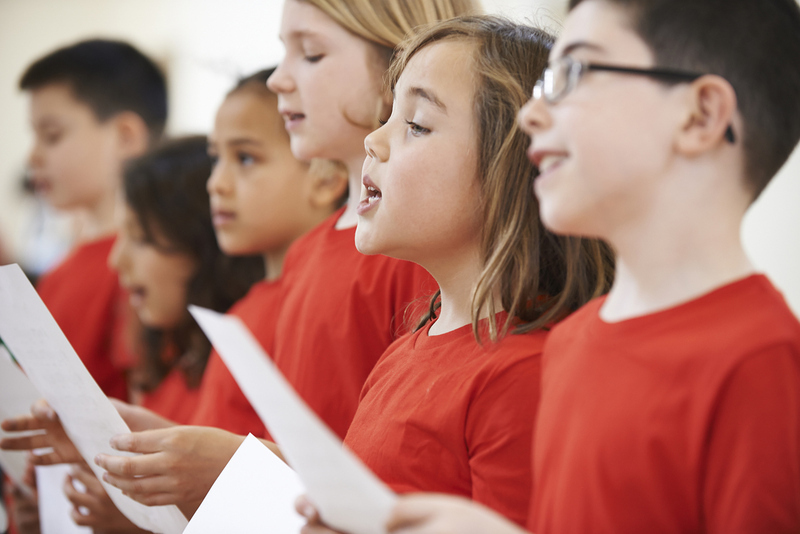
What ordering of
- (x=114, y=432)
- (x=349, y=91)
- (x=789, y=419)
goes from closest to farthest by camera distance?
(x=789, y=419) → (x=114, y=432) → (x=349, y=91)

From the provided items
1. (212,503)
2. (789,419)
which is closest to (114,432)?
(212,503)

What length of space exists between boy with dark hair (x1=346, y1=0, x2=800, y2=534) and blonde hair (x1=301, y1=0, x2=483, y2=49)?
56 cm

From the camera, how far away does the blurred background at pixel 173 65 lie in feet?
5.41

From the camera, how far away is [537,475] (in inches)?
24.7

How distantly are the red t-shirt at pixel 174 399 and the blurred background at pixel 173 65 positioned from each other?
2.50 feet

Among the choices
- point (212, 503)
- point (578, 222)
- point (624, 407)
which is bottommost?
point (212, 503)

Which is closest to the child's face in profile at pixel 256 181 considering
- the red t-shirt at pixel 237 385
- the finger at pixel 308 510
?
the red t-shirt at pixel 237 385

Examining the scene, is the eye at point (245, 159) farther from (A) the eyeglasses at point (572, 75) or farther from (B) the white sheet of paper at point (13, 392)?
(A) the eyeglasses at point (572, 75)

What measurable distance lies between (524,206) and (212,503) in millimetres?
452

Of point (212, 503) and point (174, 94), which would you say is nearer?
point (212, 503)

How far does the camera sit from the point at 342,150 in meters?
1.18

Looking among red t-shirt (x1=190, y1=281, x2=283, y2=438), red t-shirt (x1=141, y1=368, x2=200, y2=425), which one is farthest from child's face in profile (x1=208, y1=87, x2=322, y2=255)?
red t-shirt (x1=141, y1=368, x2=200, y2=425)

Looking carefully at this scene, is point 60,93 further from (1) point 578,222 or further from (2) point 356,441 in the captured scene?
(1) point 578,222

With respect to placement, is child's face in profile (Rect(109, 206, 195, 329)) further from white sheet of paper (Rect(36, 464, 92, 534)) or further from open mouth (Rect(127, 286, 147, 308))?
white sheet of paper (Rect(36, 464, 92, 534))
